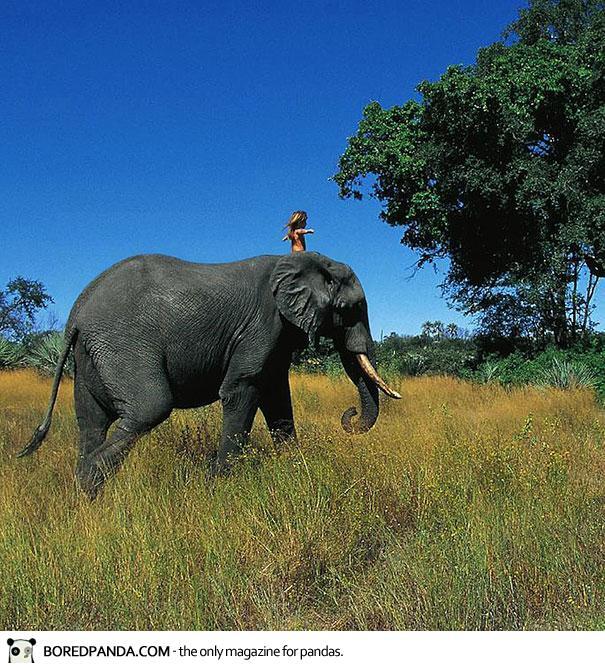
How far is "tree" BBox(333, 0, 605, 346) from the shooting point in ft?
55.6

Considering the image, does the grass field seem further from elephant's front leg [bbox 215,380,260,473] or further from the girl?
the girl

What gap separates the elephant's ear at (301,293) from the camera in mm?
5660

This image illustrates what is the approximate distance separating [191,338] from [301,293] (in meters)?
0.91

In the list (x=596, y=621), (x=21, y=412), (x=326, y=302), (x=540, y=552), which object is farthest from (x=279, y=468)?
(x=21, y=412)

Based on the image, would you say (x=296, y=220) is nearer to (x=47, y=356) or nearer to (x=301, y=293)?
(x=301, y=293)

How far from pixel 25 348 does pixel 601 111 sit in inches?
635

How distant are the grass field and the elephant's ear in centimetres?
96

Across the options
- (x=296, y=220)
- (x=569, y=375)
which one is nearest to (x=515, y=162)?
(x=569, y=375)

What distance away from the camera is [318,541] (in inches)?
166

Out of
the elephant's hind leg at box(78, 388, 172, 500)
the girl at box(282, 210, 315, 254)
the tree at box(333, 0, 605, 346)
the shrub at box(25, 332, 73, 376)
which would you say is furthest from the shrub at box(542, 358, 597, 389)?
the shrub at box(25, 332, 73, 376)

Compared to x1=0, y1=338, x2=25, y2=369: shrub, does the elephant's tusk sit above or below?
below

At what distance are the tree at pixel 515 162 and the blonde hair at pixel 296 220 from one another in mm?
10677
